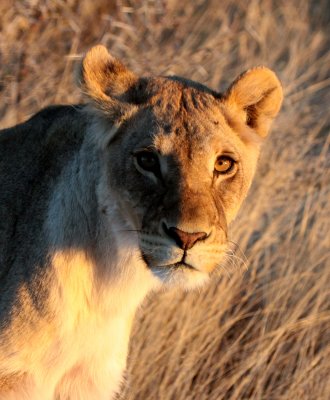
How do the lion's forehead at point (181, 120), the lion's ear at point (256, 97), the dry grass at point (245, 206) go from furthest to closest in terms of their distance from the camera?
1. the dry grass at point (245, 206)
2. the lion's ear at point (256, 97)
3. the lion's forehead at point (181, 120)

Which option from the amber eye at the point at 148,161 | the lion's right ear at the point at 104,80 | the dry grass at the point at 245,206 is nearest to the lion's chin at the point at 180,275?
the amber eye at the point at 148,161

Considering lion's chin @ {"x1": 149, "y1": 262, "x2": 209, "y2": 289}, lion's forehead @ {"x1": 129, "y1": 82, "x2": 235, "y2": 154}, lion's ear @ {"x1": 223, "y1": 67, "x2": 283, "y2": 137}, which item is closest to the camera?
lion's chin @ {"x1": 149, "y1": 262, "x2": 209, "y2": 289}

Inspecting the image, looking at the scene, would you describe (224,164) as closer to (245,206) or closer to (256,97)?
(256,97)

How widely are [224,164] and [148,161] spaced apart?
0.89ft

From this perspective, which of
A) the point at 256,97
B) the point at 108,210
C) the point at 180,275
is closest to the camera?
the point at 180,275

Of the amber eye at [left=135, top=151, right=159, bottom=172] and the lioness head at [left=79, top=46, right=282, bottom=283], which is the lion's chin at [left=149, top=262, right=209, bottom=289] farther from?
the amber eye at [left=135, top=151, right=159, bottom=172]

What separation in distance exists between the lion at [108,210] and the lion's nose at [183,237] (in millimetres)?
57

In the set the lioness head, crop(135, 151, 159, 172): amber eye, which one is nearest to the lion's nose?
the lioness head

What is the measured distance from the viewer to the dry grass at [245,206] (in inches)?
168

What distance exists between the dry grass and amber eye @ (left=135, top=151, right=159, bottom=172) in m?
0.61

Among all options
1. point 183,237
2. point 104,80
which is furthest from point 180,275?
point 104,80

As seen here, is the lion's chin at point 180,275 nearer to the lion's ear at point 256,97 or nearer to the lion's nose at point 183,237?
the lion's nose at point 183,237

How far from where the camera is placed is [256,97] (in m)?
3.13

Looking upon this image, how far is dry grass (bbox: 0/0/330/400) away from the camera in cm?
427
